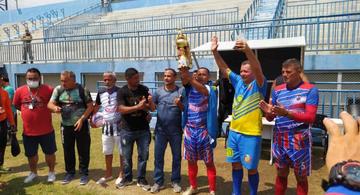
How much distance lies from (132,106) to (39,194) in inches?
79.4

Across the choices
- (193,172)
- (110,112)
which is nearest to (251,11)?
(110,112)

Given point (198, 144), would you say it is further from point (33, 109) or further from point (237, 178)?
point (33, 109)

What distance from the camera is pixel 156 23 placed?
61.3 feet

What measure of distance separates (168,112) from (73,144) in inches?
74.0

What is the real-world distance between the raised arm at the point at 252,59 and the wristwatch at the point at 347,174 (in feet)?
8.39

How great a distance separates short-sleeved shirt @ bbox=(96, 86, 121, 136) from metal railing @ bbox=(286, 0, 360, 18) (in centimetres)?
1080

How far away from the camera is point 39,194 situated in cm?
501

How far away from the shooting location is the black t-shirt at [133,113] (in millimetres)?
4941

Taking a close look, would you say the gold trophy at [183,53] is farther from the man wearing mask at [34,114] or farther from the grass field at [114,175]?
the man wearing mask at [34,114]

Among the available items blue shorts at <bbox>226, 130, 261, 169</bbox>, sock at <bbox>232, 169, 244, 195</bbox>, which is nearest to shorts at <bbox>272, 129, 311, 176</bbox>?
blue shorts at <bbox>226, 130, 261, 169</bbox>

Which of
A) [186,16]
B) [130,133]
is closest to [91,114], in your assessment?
[130,133]

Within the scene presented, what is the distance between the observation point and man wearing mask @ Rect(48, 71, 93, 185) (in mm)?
5309

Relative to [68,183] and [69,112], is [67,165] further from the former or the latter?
[69,112]

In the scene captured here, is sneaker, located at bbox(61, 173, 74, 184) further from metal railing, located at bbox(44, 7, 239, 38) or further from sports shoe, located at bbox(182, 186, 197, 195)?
metal railing, located at bbox(44, 7, 239, 38)
